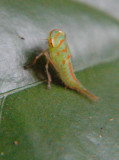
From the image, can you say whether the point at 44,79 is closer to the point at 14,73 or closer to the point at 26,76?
the point at 26,76

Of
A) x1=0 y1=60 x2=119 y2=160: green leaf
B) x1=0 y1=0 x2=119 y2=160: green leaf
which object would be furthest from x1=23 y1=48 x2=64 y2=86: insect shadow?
x1=0 y1=60 x2=119 y2=160: green leaf

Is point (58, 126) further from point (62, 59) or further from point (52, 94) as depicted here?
point (62, 59)

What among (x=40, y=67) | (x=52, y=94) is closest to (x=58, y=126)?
(x=52, y=94)

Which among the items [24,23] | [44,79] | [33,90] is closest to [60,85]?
[44,79]

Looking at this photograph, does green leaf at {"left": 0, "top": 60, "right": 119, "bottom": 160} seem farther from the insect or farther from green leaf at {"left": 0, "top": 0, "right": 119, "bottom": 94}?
green leaf at {"left": 0, "top": 0, "right": 119, "bottom": 94}

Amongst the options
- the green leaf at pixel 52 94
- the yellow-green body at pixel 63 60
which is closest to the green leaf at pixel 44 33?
the green leaf at pixel 52 94
